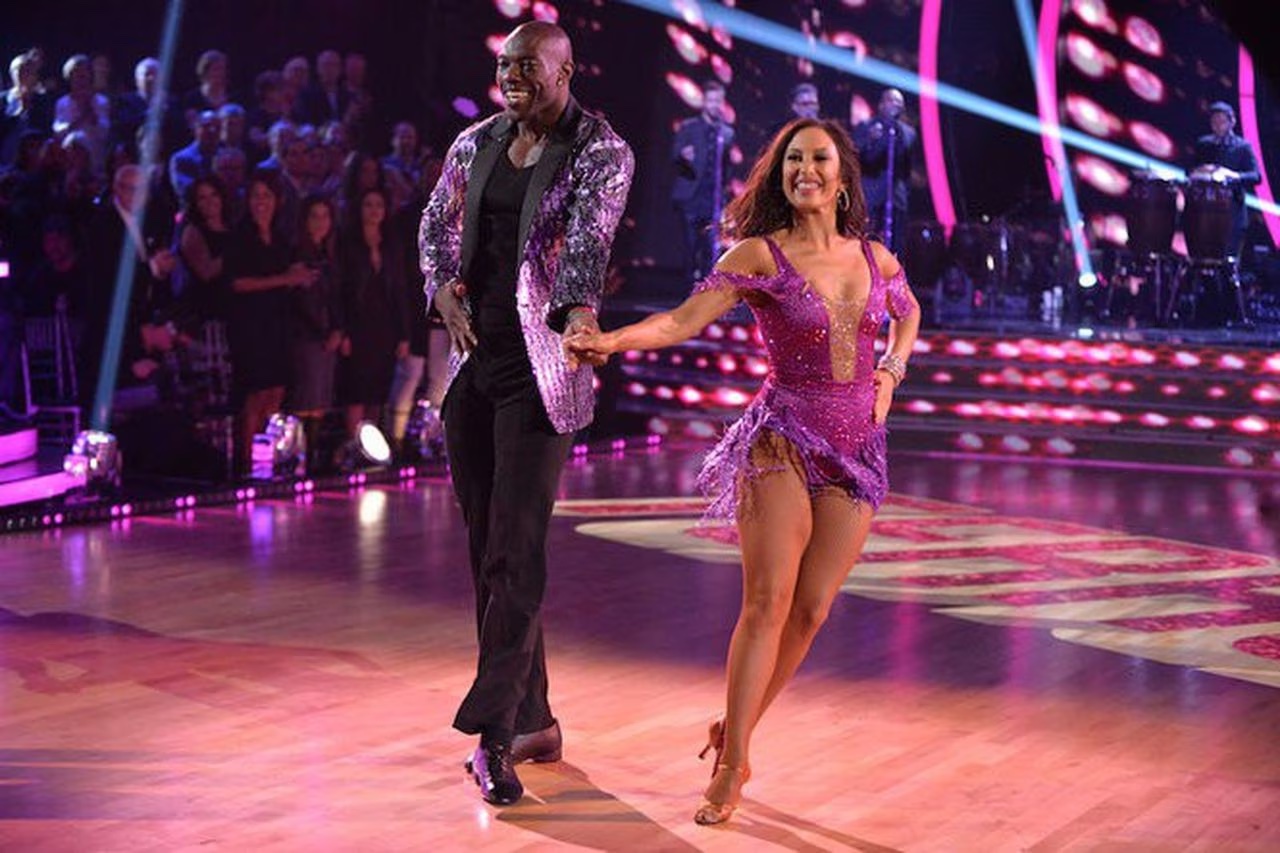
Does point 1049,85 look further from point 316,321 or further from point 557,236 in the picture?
point 557,236

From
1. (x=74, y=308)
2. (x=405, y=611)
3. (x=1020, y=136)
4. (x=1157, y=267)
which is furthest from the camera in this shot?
(x=1020, y=136)

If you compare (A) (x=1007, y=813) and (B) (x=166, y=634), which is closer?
Answer: (A) (x=1007, y=813)

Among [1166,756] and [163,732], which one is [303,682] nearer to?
[163,732]

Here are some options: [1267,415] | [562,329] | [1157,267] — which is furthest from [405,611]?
[1157,267]

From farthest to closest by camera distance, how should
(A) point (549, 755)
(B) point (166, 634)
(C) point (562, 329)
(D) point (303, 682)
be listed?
(B) point (166, 634) < (D) point (303, 682) < (A) point (549, 755) < (C) point (562, 329)

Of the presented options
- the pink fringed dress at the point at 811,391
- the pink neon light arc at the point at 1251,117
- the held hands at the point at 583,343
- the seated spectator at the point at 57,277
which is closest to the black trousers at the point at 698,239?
the pink neon light arc at the point at 1251,117

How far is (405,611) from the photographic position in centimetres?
664

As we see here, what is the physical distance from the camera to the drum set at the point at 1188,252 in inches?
583

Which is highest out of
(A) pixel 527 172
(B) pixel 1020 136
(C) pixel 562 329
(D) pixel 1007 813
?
(B) pixel 1020 136

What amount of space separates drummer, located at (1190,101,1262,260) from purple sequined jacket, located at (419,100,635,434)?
1133cm

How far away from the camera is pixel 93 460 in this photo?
29.6 ft

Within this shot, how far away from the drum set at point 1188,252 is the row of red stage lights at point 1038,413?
10.1ft

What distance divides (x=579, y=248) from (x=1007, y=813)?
1.55 metres

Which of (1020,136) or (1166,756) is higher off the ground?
(1020,136)
